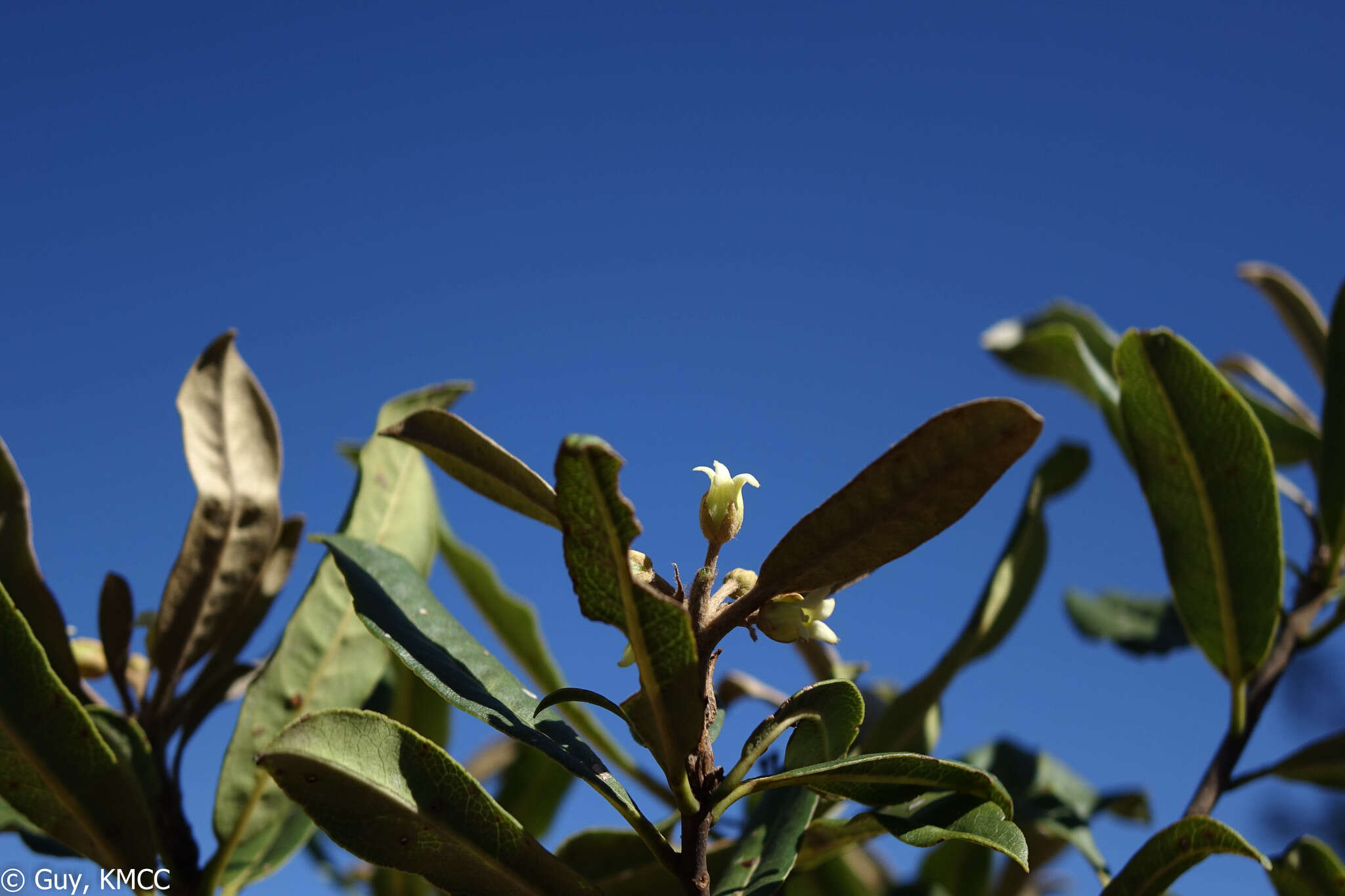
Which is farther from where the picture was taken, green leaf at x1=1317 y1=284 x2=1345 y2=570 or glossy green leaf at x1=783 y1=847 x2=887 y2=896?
glossy green leaf at x1=783 y1=847 x2=887 y2=896

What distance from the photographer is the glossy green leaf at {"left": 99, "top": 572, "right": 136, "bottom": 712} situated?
2.04 m

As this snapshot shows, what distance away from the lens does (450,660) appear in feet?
4.86

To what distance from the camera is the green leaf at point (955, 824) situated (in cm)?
129

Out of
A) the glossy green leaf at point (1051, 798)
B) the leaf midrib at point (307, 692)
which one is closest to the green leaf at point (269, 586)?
the leaf midrib at point (307, 692)

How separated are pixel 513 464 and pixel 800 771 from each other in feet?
1.71

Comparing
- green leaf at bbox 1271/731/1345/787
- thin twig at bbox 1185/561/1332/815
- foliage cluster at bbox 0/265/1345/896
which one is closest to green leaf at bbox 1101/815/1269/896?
foliage cluster at bbox 0/265/1345/896

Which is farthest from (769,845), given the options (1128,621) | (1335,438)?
(1128,621)

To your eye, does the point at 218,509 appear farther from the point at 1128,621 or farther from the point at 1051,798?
the point at 1128,621

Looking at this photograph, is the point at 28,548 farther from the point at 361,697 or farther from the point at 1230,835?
the point at 1230,835

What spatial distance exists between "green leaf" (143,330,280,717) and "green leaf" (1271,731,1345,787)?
2132mm

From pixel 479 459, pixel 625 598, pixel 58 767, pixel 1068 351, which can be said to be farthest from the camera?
pixel 1068 351

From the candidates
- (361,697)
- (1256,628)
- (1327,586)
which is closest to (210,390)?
(361,697)

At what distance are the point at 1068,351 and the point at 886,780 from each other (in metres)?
1.64

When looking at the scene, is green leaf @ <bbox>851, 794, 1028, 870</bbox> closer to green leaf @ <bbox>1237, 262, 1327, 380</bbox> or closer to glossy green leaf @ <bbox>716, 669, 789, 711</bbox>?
glossy green leaf @ <bbox>716, 669, 789, 711</bbox>
